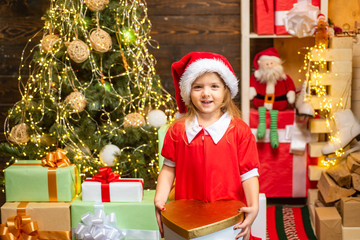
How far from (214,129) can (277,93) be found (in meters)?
1.48

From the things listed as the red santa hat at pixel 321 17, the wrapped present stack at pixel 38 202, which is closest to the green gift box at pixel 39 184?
the wrapped present stack at pixel 38 202

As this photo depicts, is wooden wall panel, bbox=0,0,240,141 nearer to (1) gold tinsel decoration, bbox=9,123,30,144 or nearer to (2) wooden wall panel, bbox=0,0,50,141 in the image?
(2) wooden wall panel, bbox=0,0,50,141

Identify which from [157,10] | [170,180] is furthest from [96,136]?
[157,10]

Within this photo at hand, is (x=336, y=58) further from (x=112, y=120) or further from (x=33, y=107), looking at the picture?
(x=33, y=107)

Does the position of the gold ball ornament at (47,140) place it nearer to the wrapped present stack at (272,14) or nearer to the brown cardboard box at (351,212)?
the wrapped present stack at (272,14)

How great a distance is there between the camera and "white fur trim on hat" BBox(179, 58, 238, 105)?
5.69ft

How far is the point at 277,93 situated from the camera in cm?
313

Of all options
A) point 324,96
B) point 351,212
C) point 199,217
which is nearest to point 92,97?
point 199,217

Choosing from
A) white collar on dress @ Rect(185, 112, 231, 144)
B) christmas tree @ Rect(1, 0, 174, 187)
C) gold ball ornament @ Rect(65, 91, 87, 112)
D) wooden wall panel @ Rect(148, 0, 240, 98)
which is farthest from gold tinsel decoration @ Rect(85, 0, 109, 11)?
white collar on dress @ Rect(185, 112, 231, 144)

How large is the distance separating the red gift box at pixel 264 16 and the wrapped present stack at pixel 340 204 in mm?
931

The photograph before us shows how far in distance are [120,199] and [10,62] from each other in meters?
1.67

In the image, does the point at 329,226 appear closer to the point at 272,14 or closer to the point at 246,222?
the point at 246,222

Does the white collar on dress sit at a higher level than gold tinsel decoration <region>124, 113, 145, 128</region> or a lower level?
higher

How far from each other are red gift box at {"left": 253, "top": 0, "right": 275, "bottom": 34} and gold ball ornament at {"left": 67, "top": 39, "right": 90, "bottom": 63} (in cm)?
114
